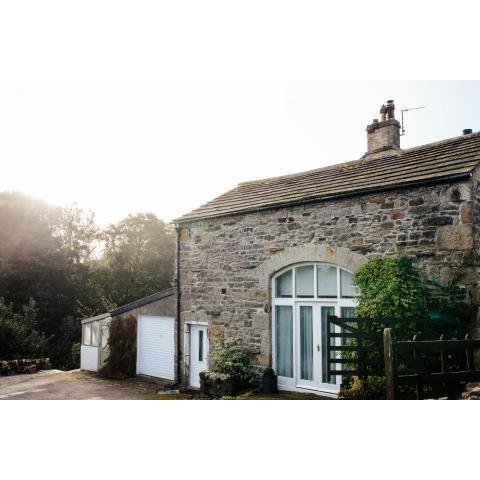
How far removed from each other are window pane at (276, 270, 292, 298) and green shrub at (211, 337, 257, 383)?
1.47m

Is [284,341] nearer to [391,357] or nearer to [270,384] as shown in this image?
[270,384]

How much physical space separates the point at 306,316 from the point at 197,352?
3.55m

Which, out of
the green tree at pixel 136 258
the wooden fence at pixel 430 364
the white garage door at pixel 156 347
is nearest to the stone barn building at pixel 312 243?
the wooden fence at pixel 430 364

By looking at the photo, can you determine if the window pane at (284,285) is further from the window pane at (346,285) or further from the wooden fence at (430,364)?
the wooden fence at (430,364)

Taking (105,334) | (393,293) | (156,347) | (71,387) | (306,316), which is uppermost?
(393,293)

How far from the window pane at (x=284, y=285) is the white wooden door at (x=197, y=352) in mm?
2539

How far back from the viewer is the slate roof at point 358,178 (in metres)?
6.87

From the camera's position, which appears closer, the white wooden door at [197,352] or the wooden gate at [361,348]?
the wooden gate at [361,348]

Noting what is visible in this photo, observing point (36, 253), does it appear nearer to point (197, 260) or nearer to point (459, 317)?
point (197, 260)

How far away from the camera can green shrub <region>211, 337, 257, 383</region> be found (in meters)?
8.69

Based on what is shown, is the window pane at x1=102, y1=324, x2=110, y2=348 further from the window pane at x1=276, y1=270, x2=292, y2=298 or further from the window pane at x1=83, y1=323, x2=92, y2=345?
the window pane at x1=276, y1=270, x2=292, y2=298

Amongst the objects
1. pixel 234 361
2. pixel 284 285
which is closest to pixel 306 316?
pixel 284 285

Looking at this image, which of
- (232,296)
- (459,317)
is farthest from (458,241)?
(232,296)

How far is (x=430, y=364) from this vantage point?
609cm
